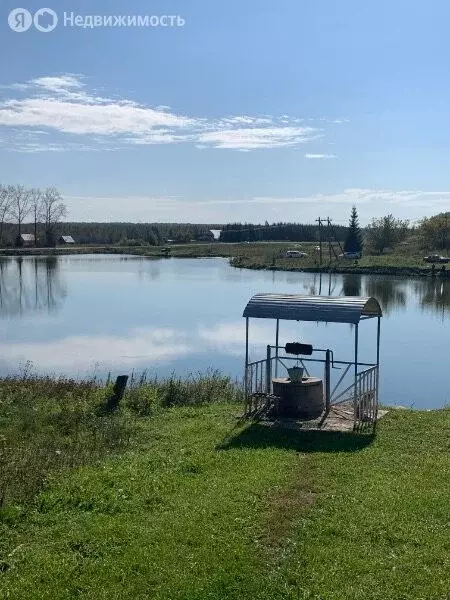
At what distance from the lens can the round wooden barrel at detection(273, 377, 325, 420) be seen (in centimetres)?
1185

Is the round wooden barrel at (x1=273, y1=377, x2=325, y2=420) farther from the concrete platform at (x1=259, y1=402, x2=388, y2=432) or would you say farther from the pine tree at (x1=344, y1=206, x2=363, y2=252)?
the pine tree at (x1=344, y1=206, x2=363, y2=252)

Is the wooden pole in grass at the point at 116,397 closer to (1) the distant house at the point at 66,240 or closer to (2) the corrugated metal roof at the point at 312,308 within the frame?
(2) the corrugated metal roof at the point at 312,308

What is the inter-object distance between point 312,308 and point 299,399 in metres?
1.53

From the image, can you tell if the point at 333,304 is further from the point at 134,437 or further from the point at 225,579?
the point at 225,579

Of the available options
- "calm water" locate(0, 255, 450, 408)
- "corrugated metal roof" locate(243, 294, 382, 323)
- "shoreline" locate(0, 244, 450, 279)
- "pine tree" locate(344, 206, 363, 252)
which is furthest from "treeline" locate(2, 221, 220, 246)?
"corrugated metal roof" locate(243, 294, 382, 323)

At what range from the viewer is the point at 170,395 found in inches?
589

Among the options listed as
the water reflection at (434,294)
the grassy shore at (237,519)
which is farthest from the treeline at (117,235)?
the grassy shore at (237,519)

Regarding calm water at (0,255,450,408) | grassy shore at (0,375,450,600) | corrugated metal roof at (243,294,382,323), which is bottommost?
calm water at (0,255,450,408)

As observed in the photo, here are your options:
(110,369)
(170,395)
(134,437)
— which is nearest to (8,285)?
(110,369)

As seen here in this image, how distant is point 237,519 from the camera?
7035mm

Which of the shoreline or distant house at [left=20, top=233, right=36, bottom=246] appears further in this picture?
distant house at [left=20, top=233, right=36, bottom=246]

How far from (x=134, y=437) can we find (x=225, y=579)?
229 inches

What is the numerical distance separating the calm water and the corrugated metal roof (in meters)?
5.79

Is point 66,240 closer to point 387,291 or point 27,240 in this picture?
point 27,240
